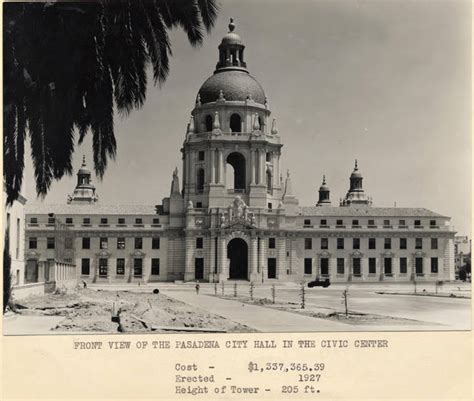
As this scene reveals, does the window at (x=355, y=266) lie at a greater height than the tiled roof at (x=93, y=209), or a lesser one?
lesser

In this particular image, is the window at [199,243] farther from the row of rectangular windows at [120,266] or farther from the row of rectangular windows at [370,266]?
the row of rectangular windows at [370,266]

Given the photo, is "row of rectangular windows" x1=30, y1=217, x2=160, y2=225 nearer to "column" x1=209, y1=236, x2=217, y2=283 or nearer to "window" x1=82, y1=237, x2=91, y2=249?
"window" x1=82, y1=237, x2=91, y2=249

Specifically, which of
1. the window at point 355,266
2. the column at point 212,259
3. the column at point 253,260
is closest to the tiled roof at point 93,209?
the column at point 212,259

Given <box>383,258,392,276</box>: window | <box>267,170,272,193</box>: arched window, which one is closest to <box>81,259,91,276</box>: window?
<box>267,170,272,193</box>: arched window

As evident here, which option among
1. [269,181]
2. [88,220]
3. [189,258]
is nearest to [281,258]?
[269,181]

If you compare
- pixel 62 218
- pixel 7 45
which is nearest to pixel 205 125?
pixel 62 218

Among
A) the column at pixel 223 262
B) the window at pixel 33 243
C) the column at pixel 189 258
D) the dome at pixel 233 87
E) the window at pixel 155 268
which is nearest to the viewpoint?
the column at pixel 223 262

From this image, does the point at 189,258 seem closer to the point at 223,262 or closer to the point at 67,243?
the point at 223,262
